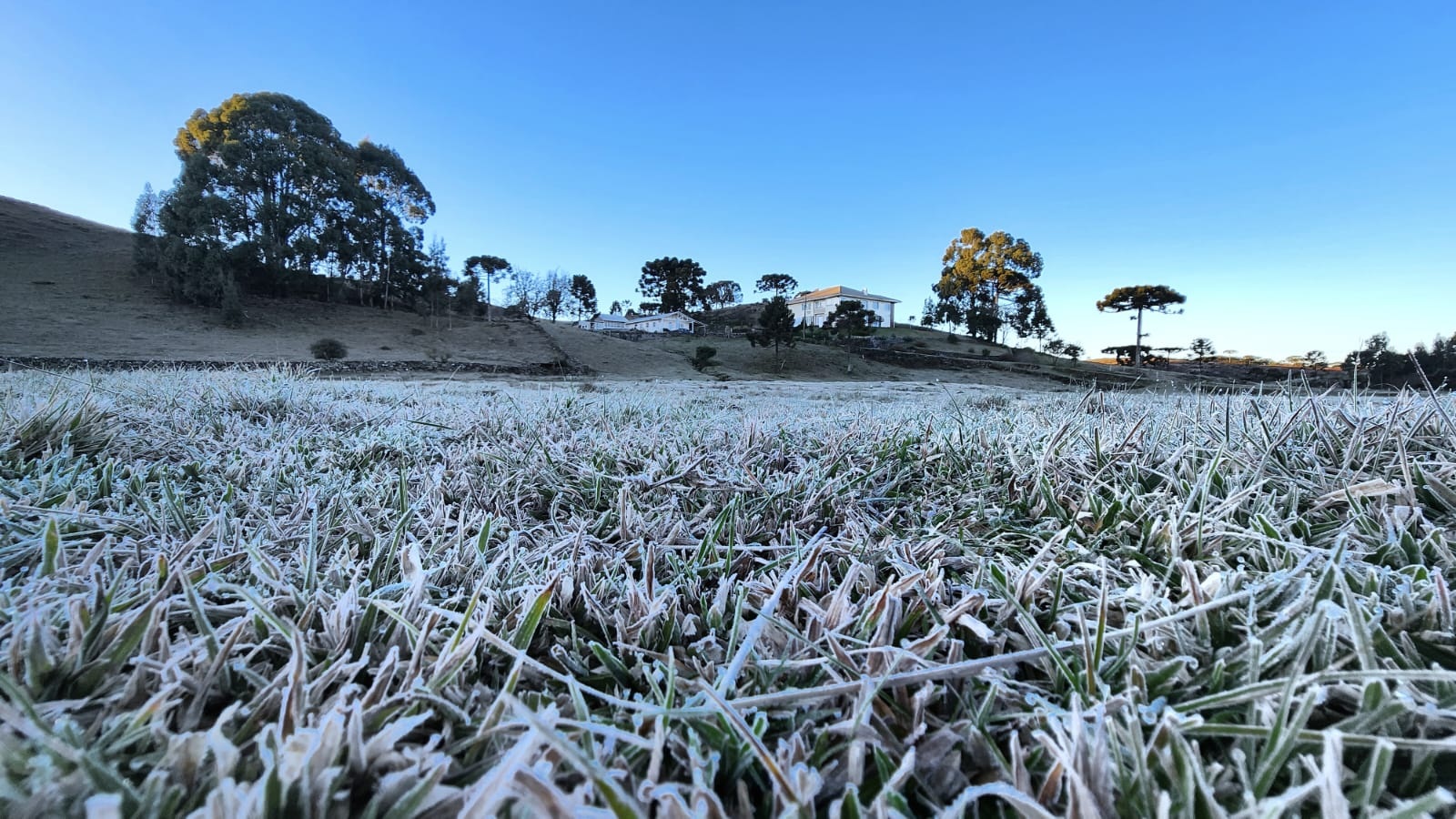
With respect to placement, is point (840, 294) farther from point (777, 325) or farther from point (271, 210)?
point (271, 210)

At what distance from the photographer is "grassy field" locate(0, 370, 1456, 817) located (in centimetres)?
44

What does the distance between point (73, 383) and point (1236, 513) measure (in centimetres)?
429

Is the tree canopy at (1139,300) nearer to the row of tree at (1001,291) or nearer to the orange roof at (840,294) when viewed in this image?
the row of tree at (1001,291)

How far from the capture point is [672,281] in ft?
209

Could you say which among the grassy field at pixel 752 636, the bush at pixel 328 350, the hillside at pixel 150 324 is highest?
the hillside at pixel 150 324

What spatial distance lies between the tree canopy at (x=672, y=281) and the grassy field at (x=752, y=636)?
6381 centimetres

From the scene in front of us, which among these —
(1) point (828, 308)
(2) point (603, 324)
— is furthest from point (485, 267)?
(1) point (828, 308)

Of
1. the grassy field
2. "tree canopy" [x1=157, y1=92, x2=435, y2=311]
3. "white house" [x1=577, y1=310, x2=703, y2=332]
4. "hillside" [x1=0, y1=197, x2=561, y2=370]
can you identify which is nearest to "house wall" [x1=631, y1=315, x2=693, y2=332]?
"white house" [x1=577, y1=310, x2=703, y2=332]

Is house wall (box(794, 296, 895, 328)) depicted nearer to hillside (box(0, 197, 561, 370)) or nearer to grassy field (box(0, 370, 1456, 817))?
hillside (box(0, 197, 561, 370))

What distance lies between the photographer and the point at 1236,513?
3.28 feet

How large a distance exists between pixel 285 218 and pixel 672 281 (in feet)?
122

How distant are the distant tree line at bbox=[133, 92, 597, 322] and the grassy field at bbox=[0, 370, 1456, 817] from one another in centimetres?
3702

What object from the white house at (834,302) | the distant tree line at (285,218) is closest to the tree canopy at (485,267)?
the distant tree line at (285,218)

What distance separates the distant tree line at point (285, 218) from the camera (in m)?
29.7
